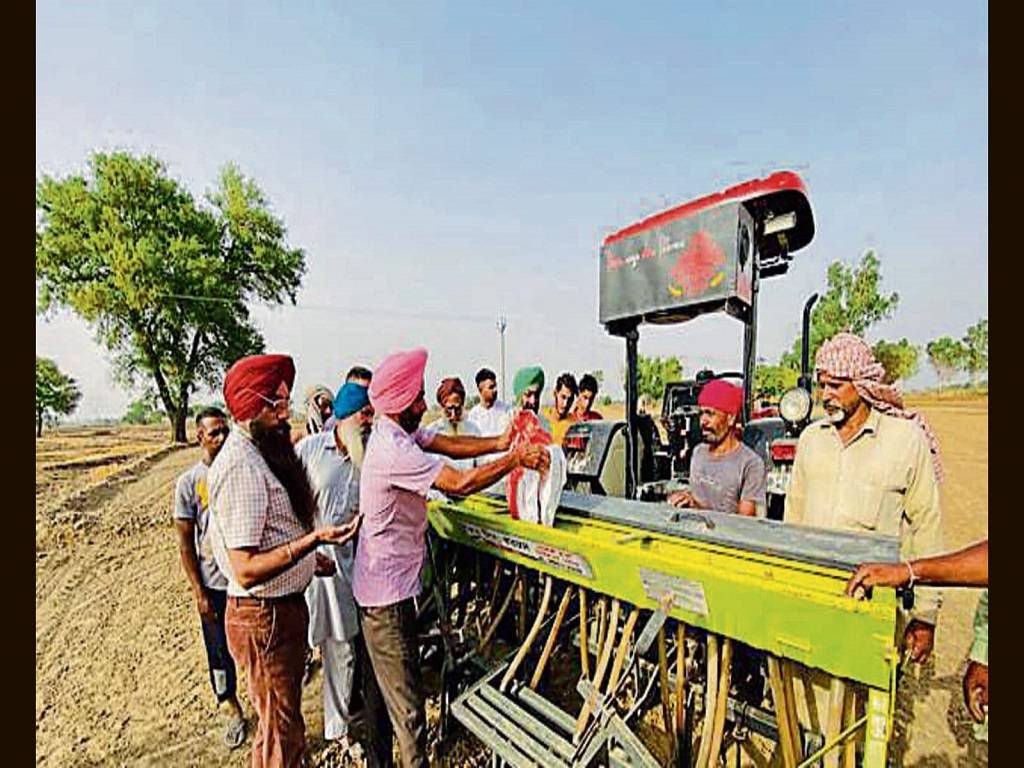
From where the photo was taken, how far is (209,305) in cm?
2308

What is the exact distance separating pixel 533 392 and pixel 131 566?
5.24m

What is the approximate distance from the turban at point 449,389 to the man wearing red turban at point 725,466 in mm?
1904

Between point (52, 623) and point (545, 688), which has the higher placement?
point (545, 688)

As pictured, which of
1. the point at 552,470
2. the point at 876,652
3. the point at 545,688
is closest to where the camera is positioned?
the point at 876,652

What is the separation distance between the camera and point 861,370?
7.63ft

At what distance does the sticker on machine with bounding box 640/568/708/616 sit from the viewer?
1.70m

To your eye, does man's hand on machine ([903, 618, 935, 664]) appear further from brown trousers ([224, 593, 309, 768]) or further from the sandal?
the sandal

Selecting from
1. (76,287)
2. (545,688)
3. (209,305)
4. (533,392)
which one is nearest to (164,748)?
(545,688)

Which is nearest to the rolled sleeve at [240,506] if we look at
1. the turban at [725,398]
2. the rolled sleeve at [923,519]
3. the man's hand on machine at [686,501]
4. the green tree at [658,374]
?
the man's hand on machine at [686,501]

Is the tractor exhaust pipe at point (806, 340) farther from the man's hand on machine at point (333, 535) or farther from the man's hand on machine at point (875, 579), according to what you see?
the man's hand on machine at point (333, 535)

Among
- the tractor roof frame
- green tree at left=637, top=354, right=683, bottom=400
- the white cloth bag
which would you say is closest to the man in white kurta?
the white cloth bag

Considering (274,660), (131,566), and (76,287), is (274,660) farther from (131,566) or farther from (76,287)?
(76,287)

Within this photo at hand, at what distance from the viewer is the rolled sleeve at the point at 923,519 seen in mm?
2248

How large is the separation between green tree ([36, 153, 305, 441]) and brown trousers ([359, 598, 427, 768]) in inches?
940
